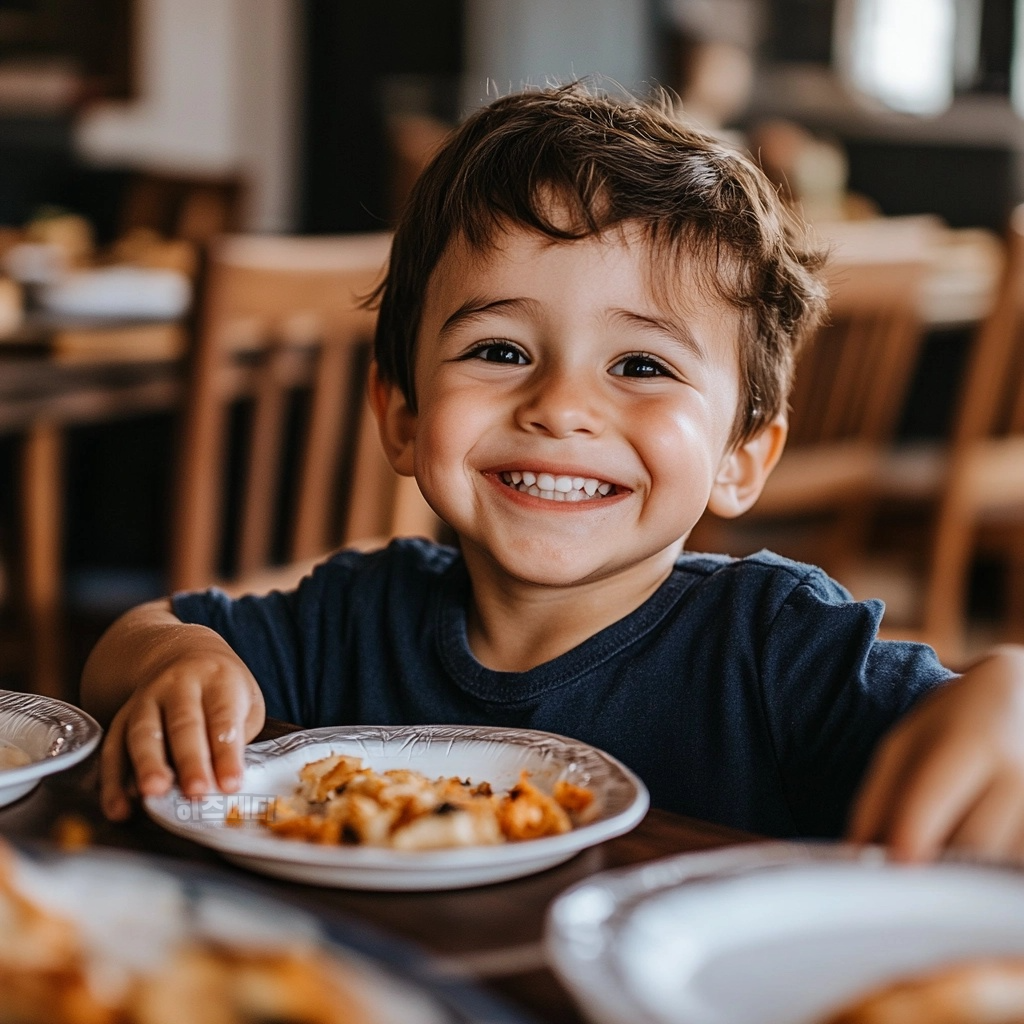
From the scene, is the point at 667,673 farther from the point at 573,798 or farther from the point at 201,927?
the point at 201,927

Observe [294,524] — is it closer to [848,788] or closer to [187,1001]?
[848,788]

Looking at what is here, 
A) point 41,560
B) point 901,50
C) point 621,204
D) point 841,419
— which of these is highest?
point 901,50

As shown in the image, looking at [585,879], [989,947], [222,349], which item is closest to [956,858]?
[989,947]

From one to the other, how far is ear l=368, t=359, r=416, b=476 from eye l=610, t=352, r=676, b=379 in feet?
0.77

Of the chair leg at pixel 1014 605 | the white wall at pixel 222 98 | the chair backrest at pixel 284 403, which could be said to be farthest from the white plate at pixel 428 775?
the white wall at pixel 222 98

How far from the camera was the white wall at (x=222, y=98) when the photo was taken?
6.09m

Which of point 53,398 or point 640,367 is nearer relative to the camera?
point 640,367

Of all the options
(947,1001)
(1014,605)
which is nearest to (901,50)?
(1014,605)

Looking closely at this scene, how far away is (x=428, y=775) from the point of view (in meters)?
0.74

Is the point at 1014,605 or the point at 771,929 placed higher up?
the point at 771,929

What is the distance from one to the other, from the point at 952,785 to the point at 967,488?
6.74 ft

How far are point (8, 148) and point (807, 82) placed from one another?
298 cm

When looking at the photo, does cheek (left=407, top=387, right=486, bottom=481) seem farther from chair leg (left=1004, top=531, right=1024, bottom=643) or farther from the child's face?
chair leg (left=1004, top=531, right=1024, bottom=643)

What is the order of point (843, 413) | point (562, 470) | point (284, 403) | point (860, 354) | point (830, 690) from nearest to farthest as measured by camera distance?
point (830, 690)
point (562, 470)
point (284, 403)
point (860, 354)
point (843, 413)
